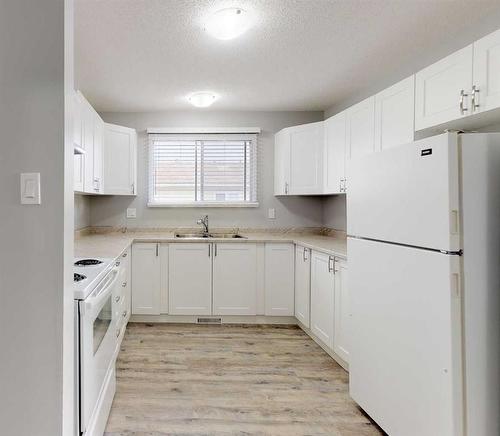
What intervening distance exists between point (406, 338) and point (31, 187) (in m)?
1.70

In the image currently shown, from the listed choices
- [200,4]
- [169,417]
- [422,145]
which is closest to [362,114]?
[422,145]

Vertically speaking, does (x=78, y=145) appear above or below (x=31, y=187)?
above

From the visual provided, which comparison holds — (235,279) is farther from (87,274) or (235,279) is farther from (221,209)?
(87,274)

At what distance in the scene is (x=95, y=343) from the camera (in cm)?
153

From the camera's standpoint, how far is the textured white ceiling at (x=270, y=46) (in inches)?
72.9

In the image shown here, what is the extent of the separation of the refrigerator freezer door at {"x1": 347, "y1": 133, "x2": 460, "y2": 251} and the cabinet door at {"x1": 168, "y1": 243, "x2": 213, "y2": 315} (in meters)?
1.85

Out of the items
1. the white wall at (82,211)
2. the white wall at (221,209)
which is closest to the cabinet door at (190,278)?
the white wall at (221,209)

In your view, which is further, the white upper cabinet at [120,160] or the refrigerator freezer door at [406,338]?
the white upper cabinet at [120,160]

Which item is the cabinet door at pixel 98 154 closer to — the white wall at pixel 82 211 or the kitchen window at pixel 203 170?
the white wall at pixel 82 211

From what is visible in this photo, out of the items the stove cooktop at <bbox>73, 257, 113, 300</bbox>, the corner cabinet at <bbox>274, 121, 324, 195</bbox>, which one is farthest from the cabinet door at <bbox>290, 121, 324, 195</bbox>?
the stove cooktop at <bbox>73, 257, 113, 300</bbox>

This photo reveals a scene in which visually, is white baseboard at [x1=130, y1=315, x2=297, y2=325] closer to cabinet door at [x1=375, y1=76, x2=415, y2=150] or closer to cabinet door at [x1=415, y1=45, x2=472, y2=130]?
cabinet door at [x1=375, y1=76, x2=415, y2=150]

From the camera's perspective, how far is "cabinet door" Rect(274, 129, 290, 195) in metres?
3.59

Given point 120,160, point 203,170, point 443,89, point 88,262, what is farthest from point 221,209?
point 443,89

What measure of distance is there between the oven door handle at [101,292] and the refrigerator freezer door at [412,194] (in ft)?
4.63
